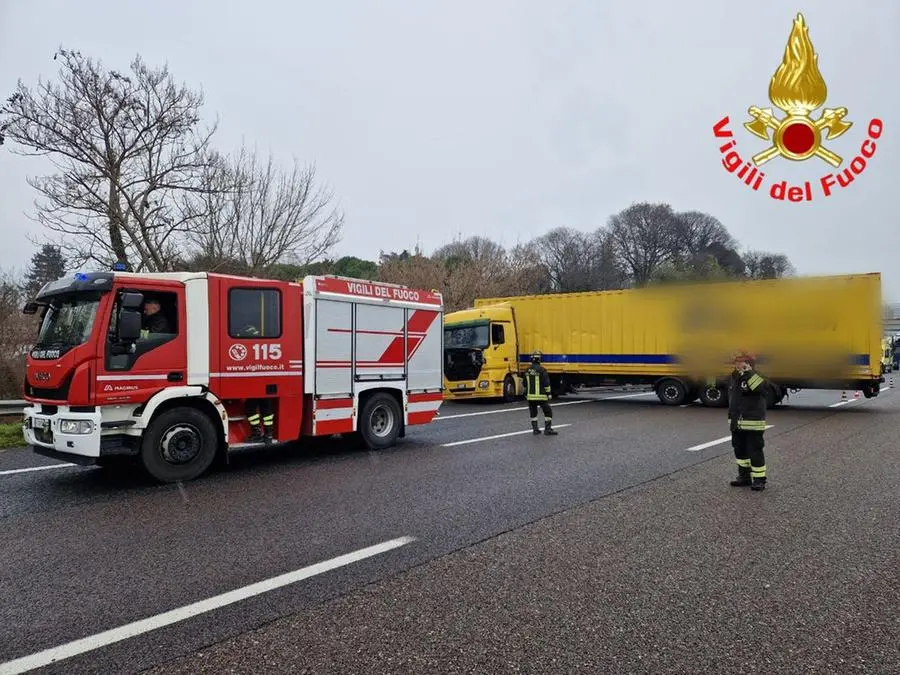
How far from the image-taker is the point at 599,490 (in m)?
6.98

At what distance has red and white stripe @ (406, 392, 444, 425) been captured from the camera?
10703 millimetres

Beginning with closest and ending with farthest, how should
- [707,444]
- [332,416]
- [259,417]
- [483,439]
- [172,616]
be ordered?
[172,616]
[259,417]
[332,416]
[707,444]
[483,439]

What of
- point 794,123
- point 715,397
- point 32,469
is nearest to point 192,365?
point 32,469

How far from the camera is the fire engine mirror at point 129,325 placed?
698 cm

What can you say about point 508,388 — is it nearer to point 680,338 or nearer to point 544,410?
point 680,338

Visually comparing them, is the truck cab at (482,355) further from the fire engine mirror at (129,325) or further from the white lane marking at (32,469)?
the fire engine mirror at (129,325)

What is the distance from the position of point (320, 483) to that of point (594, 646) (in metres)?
4.74

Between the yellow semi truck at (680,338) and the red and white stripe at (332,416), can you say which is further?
the yellow semi truck at (680,338)

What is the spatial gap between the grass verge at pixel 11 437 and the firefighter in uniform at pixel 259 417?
15.0ft

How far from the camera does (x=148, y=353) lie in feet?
23.9

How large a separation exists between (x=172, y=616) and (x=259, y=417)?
4.85m

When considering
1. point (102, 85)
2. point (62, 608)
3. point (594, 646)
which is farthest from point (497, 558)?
point (102, 85)

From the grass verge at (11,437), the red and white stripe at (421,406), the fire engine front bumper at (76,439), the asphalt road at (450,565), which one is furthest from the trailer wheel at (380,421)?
the grass verge at (11,437)

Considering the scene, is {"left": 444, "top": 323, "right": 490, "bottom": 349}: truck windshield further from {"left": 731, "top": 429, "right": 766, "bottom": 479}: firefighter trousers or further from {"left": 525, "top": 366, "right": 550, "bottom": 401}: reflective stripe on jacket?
{"left": 731, "top": 429, "right": 766, "bottom": 479}: firefighter trousers
